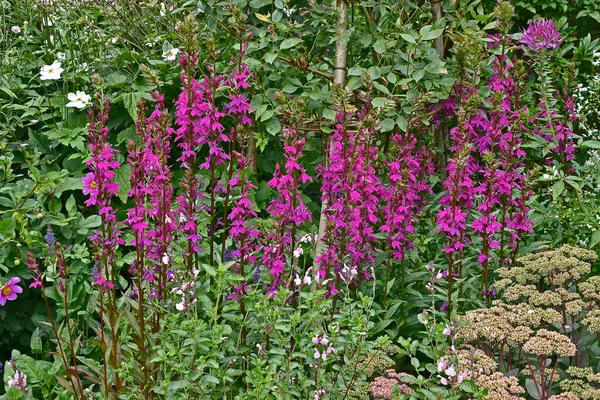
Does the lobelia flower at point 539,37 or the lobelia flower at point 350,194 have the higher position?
the lobelia flower at point 539,37

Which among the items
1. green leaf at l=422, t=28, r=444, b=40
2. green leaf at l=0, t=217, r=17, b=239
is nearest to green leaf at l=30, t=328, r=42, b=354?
green leaf at l=0, t=217, r=17, b=239

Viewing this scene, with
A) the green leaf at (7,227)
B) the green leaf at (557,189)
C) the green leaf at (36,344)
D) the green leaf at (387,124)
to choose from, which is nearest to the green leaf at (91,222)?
the green leaf at (7,227)

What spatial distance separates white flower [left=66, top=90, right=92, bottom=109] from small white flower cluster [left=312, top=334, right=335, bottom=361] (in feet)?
7.15

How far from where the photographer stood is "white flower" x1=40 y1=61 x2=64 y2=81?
4100 millimetres

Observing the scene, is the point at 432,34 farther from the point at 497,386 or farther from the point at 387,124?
the point at 497,386

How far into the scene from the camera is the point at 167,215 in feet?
8.22

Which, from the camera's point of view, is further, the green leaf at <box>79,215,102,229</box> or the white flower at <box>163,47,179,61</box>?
the white flower at <box>163,47,179,61</box>

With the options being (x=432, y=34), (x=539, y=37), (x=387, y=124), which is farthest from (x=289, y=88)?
(x=539, y=37)

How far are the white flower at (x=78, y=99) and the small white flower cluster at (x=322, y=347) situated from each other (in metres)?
2.18

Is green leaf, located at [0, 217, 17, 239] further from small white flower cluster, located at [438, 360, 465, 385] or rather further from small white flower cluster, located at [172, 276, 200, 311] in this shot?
small white flower cluster, located at [438, 360, 465, 385]

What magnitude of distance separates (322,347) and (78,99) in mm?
2269

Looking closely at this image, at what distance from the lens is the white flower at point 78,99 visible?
3939 millimetres

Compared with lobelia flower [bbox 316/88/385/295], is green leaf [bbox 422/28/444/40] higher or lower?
higher

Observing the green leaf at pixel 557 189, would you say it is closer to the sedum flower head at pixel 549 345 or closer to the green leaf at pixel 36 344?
the sedum flower head at pixel 549 345
